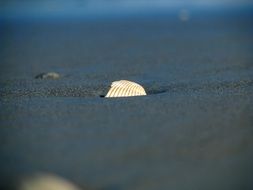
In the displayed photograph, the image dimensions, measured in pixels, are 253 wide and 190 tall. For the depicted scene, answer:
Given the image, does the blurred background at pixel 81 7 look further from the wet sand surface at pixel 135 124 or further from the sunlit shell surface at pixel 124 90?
the sunlit shell surface at pixel 124 90

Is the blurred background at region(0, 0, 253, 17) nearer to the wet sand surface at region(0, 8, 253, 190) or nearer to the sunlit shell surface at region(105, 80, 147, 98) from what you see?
the wet sand surface at region(0, 8, 253, 190)

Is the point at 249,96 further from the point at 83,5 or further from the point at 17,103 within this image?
the point at 83,5

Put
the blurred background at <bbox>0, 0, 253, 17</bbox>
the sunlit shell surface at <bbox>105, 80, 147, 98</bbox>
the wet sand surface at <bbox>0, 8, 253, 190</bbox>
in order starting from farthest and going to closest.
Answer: the blurred background at <bbox>0, 0, 253, 17</bbox>
the sunlit shell surface at <bbox>105, 80, 147, 98</bbox>
the wet sand surface at <bbox>0, 8, 253, 190</bbox>

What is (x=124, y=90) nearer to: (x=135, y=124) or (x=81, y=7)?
(x=135, y=124)

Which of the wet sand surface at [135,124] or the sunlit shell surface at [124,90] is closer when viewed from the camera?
the wet sand surface at [135,124]

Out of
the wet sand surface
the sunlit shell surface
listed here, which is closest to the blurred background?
the wet sand surface

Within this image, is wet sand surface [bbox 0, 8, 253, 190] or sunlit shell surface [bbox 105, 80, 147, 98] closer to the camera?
wet sand surface [bbox 0, 8, 253, 190]

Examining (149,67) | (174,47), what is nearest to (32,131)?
(149,67)

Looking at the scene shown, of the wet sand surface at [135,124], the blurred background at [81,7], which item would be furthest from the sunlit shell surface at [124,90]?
the blurred background at [81,7]

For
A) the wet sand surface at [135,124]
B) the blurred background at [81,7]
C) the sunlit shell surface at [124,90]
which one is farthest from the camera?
the blurred background at [81,7]

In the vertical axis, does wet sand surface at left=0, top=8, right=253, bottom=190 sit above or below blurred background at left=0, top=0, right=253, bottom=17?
below
